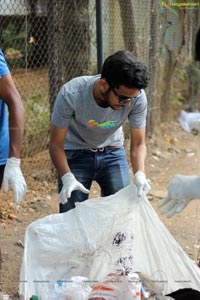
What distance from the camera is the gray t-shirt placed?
260cm

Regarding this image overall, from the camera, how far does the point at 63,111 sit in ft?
8.48

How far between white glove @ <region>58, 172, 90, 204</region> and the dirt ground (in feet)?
2.38

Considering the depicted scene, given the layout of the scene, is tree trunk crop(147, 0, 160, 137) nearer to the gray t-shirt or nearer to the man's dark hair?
the gray t-shirt

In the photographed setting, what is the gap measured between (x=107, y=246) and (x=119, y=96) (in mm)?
849

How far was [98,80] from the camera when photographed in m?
2.60

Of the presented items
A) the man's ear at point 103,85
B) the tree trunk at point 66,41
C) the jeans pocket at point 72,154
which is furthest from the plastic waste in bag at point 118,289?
the tree trunk at point 66,41

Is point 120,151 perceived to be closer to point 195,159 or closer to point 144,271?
point 144,271

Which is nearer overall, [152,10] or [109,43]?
[109,43]

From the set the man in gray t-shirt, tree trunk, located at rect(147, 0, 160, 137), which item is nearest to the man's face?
the man in gray t-shirt

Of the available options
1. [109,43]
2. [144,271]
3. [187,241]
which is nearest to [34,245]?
[144,271]

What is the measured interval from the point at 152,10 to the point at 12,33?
80.8 inches

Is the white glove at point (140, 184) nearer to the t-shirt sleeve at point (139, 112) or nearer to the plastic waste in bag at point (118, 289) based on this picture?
the t-shirt sleeve at point (139, 112)

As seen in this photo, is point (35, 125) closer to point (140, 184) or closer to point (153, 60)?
point (153, 60)

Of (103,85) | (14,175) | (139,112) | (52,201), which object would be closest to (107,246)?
(14,175)
